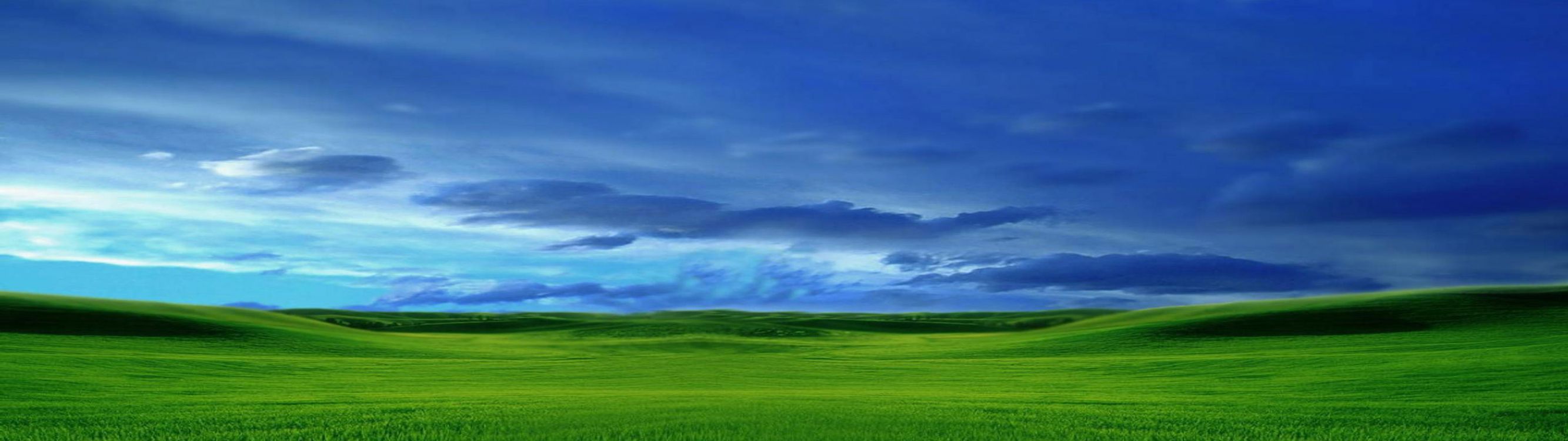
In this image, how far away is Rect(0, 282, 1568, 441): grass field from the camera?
16.7 metres

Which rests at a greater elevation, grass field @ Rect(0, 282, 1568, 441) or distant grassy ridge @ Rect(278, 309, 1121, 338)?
distant grassy ridge @ Rect(278, 309, 1121, 338)

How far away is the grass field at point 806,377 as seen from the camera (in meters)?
16.7

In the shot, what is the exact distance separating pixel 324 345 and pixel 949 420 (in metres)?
48.2

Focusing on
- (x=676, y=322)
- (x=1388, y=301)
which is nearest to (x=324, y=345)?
(x=676, y=322)

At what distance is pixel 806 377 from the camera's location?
33.6m

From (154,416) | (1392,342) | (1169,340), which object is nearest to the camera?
(154,416)

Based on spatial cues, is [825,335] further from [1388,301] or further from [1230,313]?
[1388,301]

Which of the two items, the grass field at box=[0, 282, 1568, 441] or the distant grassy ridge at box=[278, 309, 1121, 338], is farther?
the distant grassy ridge at box=[278, 309, 1121, 338]

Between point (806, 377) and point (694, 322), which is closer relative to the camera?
point (806, 377)

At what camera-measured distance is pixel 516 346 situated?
203ft

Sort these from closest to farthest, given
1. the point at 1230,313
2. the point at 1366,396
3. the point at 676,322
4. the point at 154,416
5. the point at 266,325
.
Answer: the point at 154,416, the point at 1366,396, the point at 266,325, the point at 1230,313, the point at 676,322

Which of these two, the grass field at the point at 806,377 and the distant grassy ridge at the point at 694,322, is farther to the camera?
the distant grassy ridge at the point at 694,322

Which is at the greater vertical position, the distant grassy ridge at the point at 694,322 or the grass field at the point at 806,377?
the distant grassy ridge at the point at 694,322

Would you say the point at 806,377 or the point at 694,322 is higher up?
the point at 694,322
